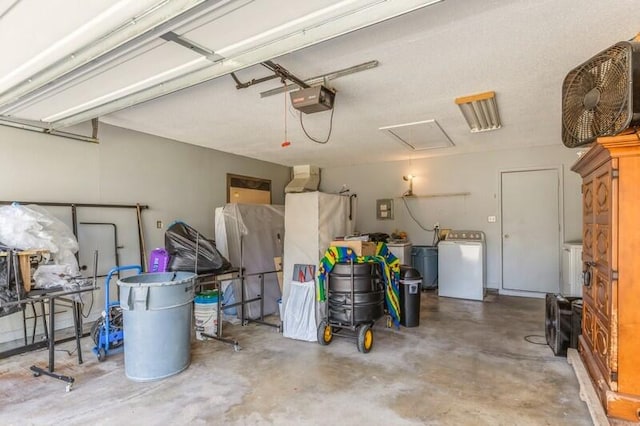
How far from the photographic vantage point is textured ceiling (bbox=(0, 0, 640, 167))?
2.19 metres

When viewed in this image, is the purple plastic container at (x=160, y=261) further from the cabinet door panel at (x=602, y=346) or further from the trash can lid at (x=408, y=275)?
the cabinet door panel at (x=602, y=346)

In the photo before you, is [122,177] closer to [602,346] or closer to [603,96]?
[603,96]

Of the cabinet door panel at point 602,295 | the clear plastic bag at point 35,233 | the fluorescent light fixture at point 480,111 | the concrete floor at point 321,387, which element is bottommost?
the concrete floor at point 321,387

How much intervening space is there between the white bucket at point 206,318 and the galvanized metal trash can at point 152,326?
89 cm

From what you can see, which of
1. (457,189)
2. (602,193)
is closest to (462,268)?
(457,189)

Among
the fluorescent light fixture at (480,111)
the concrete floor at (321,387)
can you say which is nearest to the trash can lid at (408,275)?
the concrete floor at (321,387)

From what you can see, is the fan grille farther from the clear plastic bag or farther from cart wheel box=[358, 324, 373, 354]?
the clear plastic bag

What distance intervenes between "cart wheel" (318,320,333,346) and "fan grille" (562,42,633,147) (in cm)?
268

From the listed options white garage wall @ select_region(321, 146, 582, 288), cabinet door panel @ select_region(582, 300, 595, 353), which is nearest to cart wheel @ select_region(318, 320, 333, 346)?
cabinet door panel @ select_region(582, 300, 595, 353)

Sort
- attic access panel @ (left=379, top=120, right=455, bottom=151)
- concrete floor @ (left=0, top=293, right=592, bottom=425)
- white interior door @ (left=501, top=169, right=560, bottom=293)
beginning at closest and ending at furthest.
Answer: concrete floor @ (left=0, top=293, right=592, bottom=425), attic access panel @ (left=379, top=120, right=455, bottom=151), white interior door @ (left=501, top=169, right=560, bottom=293)

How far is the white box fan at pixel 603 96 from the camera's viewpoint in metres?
1.80

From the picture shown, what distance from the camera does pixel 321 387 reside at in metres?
2.83

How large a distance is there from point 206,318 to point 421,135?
3809 mm

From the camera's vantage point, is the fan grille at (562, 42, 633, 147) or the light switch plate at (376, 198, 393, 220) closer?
the fan grille at (562, 42, 633, 147)
